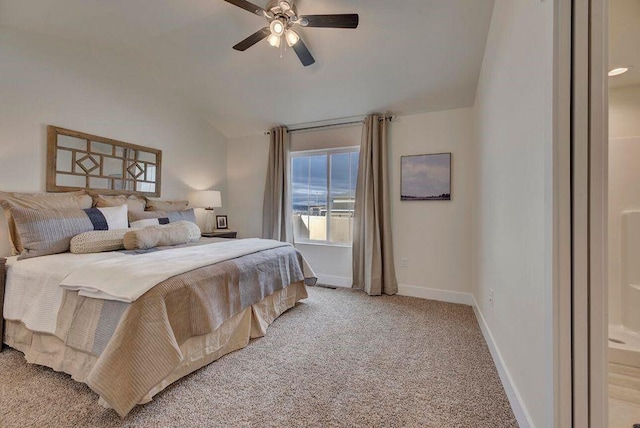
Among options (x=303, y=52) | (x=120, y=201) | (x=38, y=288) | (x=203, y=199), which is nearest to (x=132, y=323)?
(x=38, y=288)

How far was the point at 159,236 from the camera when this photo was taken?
98.3 inches

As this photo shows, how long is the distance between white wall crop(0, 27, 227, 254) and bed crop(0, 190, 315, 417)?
0.84 metres

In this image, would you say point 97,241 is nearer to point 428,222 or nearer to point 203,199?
point 203,199

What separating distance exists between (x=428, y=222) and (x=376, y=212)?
625mm

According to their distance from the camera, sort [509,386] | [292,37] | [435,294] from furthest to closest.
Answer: [435,294] → [292,37] → [509,386]

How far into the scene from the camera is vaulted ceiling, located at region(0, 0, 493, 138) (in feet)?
7.58

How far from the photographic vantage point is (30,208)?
7.25 feet

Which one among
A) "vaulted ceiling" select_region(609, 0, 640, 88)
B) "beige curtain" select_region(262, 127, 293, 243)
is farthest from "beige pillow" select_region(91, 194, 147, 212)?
"vaulted ceiling" select_region(609, 0, 640, 88)

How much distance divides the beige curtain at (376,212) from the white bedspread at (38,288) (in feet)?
8.49

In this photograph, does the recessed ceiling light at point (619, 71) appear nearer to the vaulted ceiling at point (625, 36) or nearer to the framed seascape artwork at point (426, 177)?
the vaulted ceiling at point (625, 36)

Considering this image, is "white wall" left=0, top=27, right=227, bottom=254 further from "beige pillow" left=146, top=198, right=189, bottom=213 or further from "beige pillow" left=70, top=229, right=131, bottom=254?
"beige pillow" left=70, top=229, right=131, bottom=254

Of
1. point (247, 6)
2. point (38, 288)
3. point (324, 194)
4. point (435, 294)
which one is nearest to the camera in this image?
point (38, 288)

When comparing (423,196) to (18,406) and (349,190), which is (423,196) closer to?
(349,190)

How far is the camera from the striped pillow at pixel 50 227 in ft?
6.84
